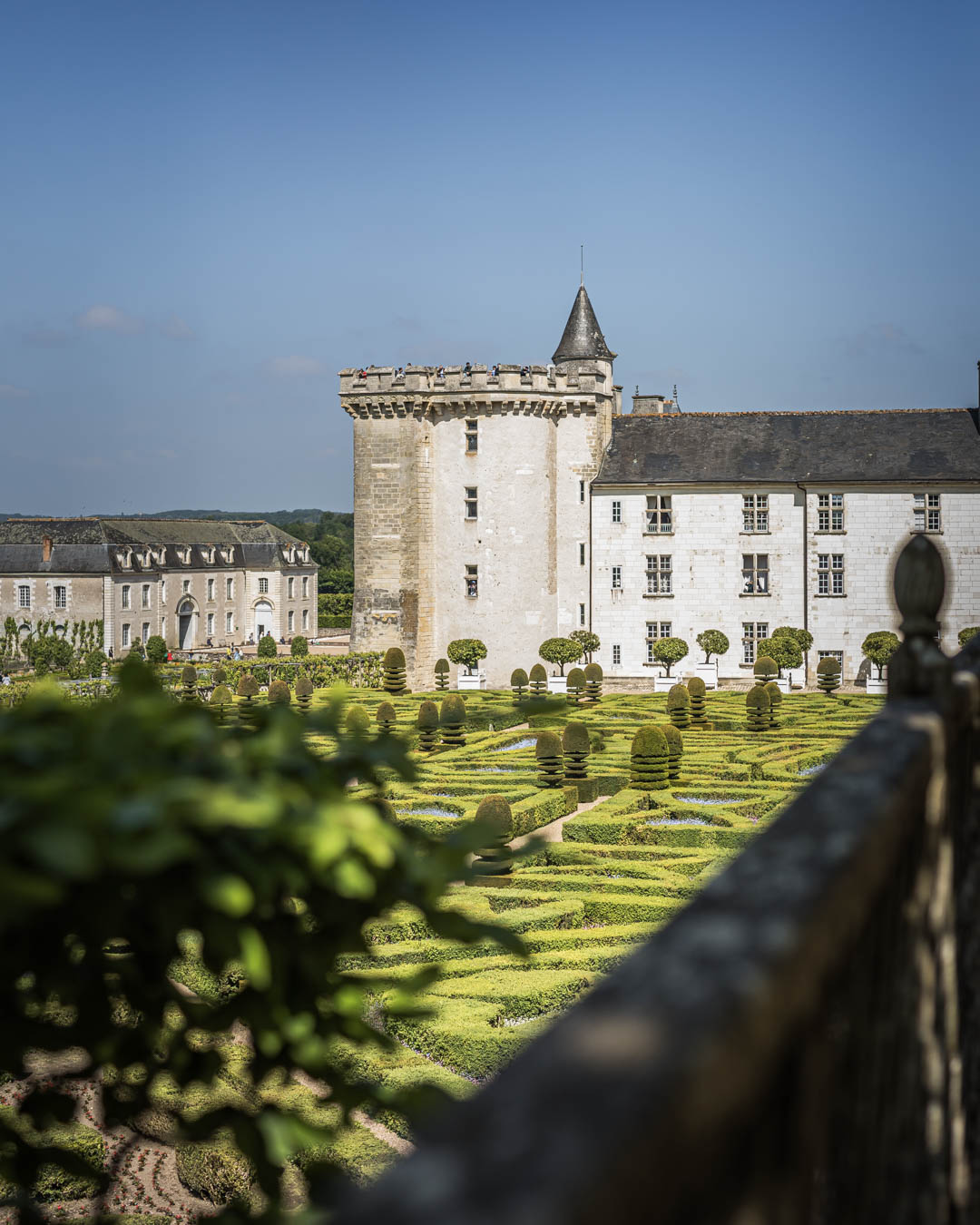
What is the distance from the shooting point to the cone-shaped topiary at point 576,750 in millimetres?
19047

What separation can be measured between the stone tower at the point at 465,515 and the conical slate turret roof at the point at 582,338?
3533 mm

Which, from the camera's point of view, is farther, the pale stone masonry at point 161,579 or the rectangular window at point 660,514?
the pale stone masonry at point 161,579

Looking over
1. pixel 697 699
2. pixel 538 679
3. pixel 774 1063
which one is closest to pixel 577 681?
pixel 538 679

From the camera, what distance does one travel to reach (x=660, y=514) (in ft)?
120

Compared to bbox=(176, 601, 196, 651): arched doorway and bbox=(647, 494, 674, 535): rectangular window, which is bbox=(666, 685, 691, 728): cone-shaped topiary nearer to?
bbox=(647, 494, 674, 535): rectangular window

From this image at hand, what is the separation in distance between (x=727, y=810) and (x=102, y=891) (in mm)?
15390

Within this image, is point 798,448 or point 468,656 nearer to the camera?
point 468,656

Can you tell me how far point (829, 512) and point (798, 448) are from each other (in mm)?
2373

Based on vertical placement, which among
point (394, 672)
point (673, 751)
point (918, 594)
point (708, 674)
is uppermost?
point (918, 594)

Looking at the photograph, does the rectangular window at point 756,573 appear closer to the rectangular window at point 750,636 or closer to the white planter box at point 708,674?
the rectangular window at point 750,636

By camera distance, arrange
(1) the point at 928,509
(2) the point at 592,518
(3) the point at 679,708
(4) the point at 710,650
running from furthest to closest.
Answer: (2) the point at 592,518, (1) the point at 928,509, (4) the point at 710,650, (3) the point at 679,708

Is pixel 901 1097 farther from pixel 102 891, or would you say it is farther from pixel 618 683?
pixel 618 683

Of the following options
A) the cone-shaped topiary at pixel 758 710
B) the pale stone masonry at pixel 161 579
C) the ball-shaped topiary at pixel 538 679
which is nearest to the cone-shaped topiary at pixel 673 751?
the cone-shaped topiary at pixel 758 710

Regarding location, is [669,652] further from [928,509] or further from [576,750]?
[576,750]
